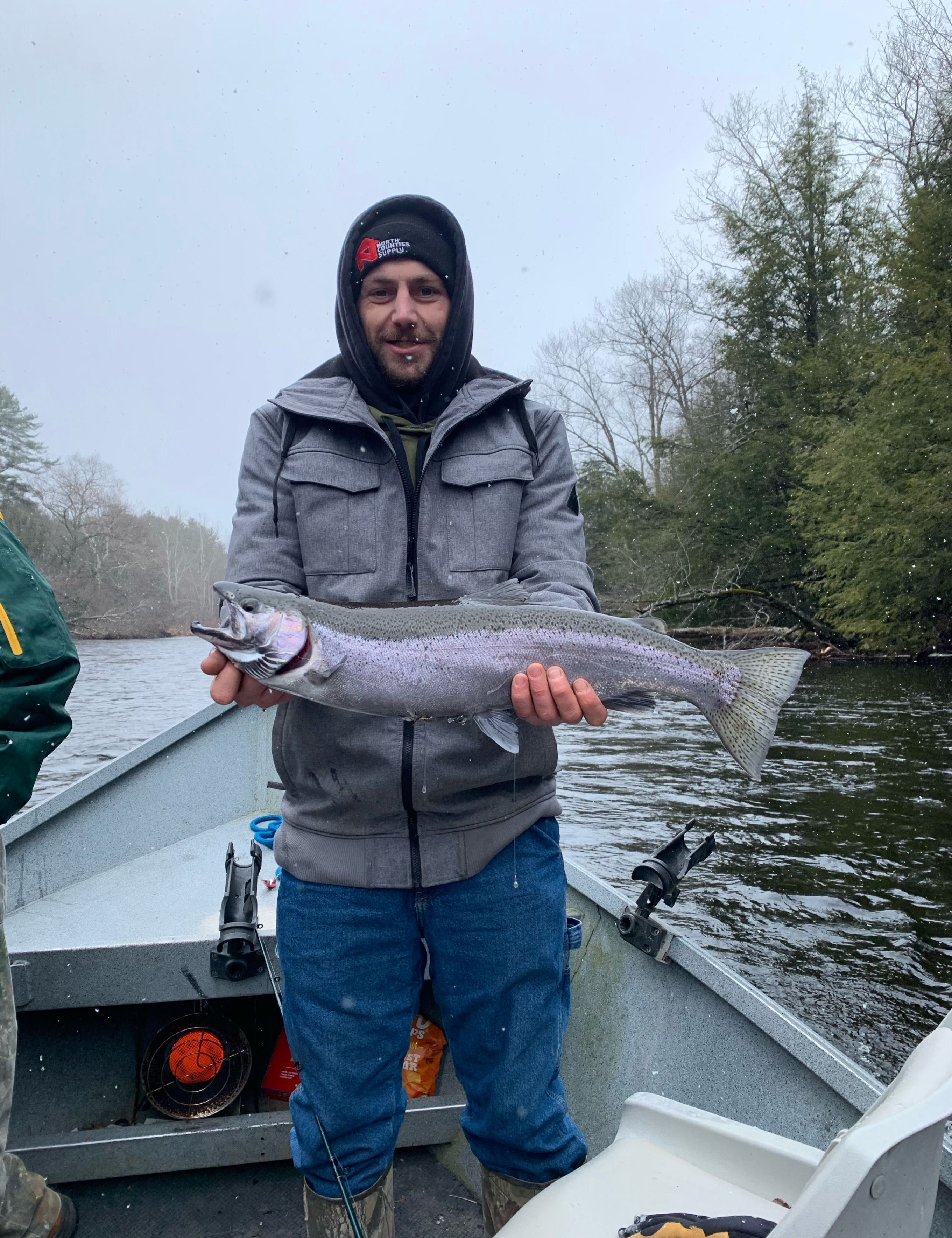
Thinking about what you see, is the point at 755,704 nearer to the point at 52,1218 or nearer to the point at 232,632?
the point at 232,632

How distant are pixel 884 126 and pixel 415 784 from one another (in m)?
34.4

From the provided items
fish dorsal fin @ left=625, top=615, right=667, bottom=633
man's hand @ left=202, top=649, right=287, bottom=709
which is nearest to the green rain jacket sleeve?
man's hand @ left=202, top=649, right=287, bottom=709

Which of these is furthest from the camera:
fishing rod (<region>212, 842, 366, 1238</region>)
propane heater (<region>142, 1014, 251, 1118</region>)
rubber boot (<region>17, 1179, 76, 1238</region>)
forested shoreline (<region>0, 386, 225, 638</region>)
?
forested shoreline (<region>0, 386, 225, 638</region>)

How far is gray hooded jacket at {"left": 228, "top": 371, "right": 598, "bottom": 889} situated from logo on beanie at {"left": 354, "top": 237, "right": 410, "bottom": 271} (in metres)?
0.41

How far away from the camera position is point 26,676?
2562 millimetres

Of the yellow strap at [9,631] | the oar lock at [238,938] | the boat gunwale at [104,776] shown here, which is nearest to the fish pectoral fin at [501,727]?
the yellow strap at [9,631]

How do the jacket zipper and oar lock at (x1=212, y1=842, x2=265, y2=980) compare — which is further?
oar lock at (x1=212, y1=842, x2=265, y2=980)

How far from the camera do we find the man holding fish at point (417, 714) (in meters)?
2.44

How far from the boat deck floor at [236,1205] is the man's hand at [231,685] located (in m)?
2.31

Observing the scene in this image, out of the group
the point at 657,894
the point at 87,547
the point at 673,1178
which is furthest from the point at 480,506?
the point at 87,547

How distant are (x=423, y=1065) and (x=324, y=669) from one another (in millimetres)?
2395

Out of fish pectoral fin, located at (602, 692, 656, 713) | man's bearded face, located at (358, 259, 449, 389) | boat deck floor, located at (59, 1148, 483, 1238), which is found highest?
man's bearded face, located at (358, 259, 449, 389)

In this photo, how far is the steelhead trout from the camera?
2404mm

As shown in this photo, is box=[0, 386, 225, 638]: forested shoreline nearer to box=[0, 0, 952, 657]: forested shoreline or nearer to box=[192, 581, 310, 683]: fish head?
box=[0, 0, 952, 657]: forested shoreline
